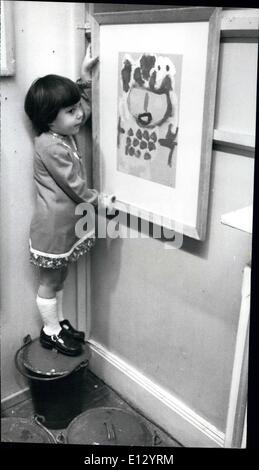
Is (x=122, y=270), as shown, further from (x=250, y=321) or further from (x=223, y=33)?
(x=223, y=33)

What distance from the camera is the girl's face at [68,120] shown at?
110 centimetres

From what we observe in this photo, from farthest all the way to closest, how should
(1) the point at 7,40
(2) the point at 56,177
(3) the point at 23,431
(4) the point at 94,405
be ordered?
(4) the point at 94,405, (3) the point at 23,431, (2) the point at 56,177, (1) the point at 7,40

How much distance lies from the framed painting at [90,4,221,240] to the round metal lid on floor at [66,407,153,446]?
0.52m

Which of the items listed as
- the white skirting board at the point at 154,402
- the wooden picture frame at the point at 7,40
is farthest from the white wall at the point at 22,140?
the white skirting board at the point at 154,402

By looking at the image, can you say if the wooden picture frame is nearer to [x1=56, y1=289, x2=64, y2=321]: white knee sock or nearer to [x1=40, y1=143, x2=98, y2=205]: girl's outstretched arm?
[x1=40, y1=143, x2=98, y2=205]: girl's outstretched arm

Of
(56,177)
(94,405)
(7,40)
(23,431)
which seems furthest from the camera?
(94,405)

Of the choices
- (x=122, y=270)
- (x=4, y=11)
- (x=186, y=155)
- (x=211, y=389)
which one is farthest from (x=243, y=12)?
(x=211, y=389)

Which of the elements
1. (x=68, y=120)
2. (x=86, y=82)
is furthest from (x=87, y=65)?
(x=68, y=120)

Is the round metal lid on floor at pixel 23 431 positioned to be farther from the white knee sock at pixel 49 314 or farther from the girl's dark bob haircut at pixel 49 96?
the girl's dark bob haircut at pixel 49 96

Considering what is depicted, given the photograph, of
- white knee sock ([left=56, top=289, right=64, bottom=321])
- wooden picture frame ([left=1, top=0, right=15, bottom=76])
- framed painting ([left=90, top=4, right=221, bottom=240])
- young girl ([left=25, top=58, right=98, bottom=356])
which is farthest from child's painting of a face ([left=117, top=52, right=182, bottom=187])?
white knee sock ([left=56, top=289, right=64, bottom=321])

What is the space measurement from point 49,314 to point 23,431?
300mm

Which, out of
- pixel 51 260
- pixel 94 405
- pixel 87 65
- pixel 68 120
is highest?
pixel 87 65

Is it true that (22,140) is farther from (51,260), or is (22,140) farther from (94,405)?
(94,405)

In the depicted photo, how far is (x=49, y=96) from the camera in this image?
3.50 ft
